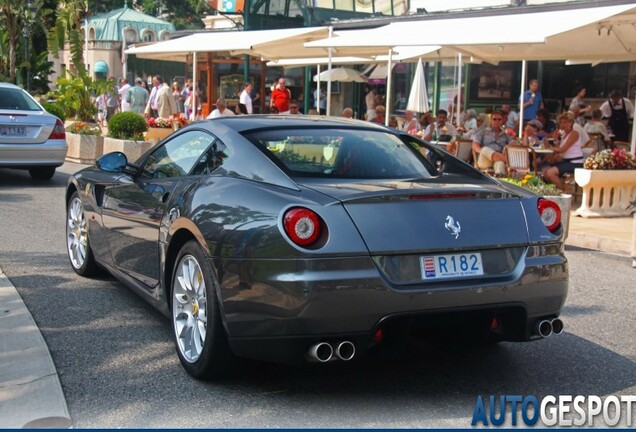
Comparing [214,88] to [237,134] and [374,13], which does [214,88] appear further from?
[237,134]

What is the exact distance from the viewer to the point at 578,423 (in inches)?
169

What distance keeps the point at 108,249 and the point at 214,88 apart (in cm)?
2055

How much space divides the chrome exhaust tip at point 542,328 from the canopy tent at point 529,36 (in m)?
7.92

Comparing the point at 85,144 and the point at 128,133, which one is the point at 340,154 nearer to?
the point at 128,133

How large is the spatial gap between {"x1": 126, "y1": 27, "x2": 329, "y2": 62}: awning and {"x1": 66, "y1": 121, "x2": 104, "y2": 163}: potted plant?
2.71 m

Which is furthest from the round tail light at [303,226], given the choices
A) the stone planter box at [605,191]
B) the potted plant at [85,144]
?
the potted plant at [85,144]

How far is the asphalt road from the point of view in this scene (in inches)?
171

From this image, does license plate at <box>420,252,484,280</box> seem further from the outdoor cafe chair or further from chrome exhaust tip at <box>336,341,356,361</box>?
the outdoor cafe chair

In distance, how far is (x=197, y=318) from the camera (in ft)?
16.1

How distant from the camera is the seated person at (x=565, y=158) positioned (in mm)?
13531

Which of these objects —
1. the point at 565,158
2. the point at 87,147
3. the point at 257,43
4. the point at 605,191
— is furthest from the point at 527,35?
the point at 87,147

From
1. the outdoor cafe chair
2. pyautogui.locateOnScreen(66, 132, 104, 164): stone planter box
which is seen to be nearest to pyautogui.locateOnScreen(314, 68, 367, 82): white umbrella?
pyautogui.locateOnScreen(66, 132, 104, 164): stone planter box

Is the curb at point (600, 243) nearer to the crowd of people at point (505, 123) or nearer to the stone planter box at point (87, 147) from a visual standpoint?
the crowd of people at point (505, 123)

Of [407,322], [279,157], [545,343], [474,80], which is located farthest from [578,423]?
[474,80]
